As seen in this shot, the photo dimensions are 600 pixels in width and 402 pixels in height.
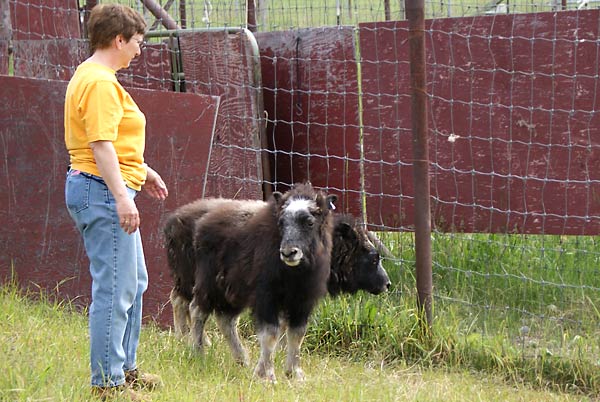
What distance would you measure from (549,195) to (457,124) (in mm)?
892

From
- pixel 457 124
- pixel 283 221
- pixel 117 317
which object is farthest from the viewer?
pixel 457 124

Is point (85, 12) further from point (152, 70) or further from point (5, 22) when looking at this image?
point (152, 70)

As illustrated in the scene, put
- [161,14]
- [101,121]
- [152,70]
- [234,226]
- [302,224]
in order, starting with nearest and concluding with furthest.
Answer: [101,121], [302,224], [234,226], [152,70], [161,14]

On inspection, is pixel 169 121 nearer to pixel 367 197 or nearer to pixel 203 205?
pixel 203 205

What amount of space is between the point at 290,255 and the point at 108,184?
1.69 metres

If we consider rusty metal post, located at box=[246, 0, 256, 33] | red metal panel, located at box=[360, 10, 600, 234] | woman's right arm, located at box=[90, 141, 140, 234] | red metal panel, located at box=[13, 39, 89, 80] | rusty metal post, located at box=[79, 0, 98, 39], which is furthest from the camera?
rusty metal post, located at box=[246, 0, 256, 33]

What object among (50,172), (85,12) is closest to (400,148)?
(50,172)

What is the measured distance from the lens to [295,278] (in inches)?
247

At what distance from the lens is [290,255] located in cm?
594

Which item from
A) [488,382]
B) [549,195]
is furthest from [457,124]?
[488,382]

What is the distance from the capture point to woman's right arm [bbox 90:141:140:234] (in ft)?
14.8

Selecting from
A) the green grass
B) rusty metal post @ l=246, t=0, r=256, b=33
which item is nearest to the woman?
the green grass

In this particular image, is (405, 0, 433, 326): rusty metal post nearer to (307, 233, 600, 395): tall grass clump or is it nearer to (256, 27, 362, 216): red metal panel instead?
(307, 233, 600, 395): tall grass clump

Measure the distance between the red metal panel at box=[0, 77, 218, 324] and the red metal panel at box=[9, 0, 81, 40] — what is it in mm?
2410
